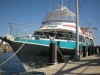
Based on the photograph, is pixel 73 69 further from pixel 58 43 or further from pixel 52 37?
pixel 58 43

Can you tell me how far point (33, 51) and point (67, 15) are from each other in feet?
25.0

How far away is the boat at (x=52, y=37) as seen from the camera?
19.7 meters

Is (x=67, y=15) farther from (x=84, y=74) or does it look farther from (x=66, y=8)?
(x=84, y=74)

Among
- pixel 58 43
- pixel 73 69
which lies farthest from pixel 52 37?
pixel 73 69

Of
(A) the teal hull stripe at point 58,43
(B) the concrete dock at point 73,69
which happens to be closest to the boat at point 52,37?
(A) the teal hull stripe at point 58,43

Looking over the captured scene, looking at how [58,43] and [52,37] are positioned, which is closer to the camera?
[52,37]

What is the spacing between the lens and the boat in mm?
19703

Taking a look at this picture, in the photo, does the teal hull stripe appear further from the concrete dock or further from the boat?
the concrete dock

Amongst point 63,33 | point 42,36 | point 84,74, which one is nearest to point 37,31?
point 42,36

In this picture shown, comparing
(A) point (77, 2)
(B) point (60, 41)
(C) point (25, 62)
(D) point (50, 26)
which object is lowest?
(C) point (25, 62)

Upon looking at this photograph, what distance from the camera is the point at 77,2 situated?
59.5ft

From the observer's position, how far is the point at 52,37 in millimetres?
18266

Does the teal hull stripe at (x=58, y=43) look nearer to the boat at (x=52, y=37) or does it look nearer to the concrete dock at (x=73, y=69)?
the boat at (x=52, y=37)

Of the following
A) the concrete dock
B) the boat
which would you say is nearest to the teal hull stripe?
the boat
